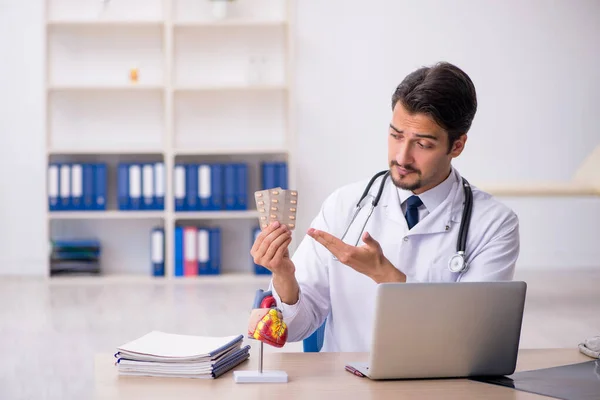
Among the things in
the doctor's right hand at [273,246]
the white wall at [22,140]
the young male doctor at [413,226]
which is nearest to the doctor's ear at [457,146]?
the young male doctor at [413,226]

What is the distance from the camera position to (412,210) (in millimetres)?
2207

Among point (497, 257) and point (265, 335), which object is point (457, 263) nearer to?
point (497, 257)

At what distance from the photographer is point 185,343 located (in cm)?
176

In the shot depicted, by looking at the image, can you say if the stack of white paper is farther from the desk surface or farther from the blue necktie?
the blue necktie

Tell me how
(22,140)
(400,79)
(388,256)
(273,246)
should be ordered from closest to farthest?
(273,246)
(388,256)
(22,140)
(400,79)

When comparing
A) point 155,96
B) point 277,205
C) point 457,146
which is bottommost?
point 277,205

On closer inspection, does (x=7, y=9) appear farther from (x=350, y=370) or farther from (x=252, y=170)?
(x=350, y=370)

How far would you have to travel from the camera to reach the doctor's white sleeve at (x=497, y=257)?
207 cm

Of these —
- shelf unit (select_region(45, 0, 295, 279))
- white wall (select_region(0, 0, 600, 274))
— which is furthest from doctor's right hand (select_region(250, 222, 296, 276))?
white wall (select_region(0, 0, 600, 274))

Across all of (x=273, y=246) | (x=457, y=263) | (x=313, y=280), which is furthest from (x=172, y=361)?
(x=457, y=263)

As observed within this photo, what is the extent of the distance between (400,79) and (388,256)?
3.95 metres

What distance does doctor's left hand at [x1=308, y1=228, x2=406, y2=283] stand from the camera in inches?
71.8

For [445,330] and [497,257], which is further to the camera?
[497,257]

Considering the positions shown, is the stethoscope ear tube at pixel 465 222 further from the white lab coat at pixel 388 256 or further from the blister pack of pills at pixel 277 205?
the blister pack of pills at pixel 277 205
